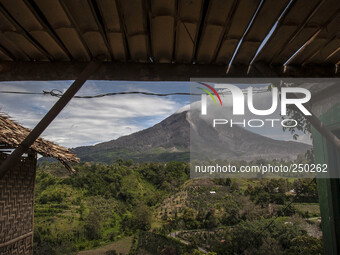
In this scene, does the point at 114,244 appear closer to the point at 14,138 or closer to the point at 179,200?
the point at 179,200

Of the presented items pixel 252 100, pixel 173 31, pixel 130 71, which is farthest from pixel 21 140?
pixel 252 100

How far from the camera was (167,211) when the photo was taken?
7.03 meters

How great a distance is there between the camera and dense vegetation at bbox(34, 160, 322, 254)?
5262mm

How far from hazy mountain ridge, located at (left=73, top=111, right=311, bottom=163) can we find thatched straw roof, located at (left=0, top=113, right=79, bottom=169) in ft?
8.21

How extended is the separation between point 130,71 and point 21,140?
60.4 inches

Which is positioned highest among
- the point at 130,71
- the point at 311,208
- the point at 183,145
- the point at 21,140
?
the point at 183,145

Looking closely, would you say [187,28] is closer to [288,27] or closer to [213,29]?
[213,29]

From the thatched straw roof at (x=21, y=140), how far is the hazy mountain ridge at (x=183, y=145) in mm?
2501

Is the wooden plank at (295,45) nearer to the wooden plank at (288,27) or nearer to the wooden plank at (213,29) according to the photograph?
the wooden plank at (288,27)

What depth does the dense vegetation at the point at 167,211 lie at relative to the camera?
526cm

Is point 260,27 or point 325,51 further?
point 325,51

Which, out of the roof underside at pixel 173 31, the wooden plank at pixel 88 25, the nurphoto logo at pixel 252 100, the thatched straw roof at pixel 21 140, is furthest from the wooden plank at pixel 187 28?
the thatched straw roof at pixel 21 140

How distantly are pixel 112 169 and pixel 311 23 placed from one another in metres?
7.12

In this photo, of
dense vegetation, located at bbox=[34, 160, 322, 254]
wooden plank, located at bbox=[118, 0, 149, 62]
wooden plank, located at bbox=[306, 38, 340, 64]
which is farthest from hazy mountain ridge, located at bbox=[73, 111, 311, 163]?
wooden plank, located at bbox=[118, 0, 149, 62]
